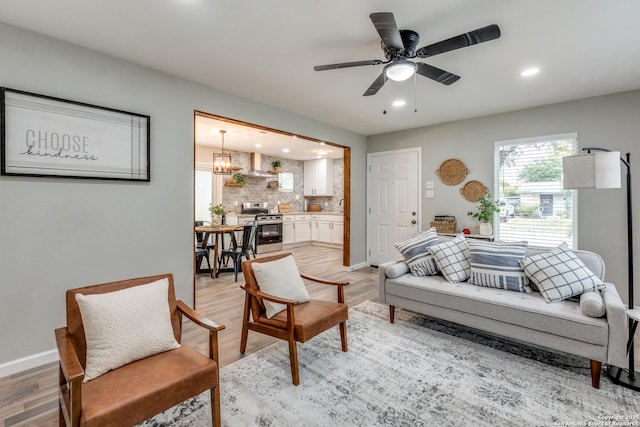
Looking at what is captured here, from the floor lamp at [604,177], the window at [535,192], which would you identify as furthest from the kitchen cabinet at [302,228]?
the floor lamp at [604,177]

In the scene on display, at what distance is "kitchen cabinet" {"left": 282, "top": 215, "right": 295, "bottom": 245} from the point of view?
7914 mm

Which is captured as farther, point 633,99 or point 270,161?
point 270,161

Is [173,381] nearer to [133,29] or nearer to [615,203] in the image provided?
[133,29]

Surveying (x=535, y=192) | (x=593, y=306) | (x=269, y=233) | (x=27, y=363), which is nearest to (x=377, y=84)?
(x=593, y=306)

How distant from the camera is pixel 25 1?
195 centimetres

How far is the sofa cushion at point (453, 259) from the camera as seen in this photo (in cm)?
299

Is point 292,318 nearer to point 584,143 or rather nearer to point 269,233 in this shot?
point 584,143

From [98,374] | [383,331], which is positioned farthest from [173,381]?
[383,331]

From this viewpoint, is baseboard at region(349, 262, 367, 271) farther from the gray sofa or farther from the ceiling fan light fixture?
the ceiling fan light fixture

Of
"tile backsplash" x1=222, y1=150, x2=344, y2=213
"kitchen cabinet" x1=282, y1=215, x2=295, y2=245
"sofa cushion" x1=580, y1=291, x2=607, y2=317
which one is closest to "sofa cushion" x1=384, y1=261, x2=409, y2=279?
"sofa cushion" x1=580, y1=291, x2=607, y2=317

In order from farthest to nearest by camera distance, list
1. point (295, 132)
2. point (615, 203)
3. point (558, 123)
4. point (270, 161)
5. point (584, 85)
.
A: 1. point (270, 161)
2. point (295, 132)
3. point (558, 123)
4. point (615, 203)
5. point (584, 85)

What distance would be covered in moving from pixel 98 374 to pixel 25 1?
236cm

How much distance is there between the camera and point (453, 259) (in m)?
3.06

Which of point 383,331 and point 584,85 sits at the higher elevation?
point 584,85
